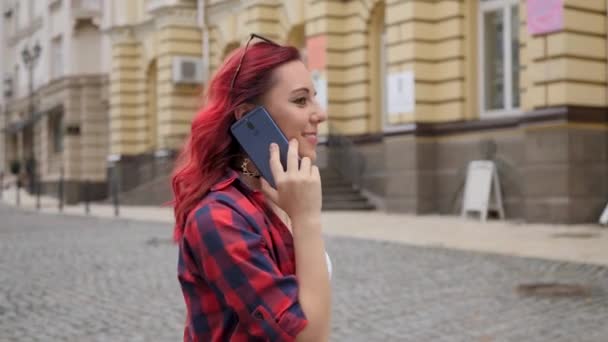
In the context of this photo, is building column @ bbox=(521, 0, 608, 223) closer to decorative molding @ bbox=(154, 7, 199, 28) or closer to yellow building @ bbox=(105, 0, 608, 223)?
yellow building @ bbox=(105, 0, 608, 223)

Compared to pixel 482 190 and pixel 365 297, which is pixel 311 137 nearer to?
pixel 365 297

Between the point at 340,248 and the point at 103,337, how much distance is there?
18.4ft

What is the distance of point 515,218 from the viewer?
15422mm

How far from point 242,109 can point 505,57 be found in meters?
15.7

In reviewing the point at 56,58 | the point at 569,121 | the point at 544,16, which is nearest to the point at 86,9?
the point at 56,58

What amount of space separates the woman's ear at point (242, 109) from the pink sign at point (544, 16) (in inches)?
518

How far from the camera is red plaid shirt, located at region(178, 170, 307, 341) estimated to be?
1590 millimetres

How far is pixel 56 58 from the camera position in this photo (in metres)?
37.4

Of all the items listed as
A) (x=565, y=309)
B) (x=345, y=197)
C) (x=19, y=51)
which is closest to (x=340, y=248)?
(x=565, y=309)

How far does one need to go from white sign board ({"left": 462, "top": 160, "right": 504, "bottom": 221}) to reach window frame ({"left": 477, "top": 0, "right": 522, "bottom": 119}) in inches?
54.2

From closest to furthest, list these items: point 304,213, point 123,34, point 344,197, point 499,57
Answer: point 304,213, point 499,57, point 344,197, point 123,34

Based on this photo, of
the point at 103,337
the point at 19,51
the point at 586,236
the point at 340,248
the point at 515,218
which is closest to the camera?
the point at 103,337

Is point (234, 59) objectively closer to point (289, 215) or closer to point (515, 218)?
point (289, 215)

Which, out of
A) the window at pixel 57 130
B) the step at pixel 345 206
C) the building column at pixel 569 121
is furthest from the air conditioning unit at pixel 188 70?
the building column at pixel 569 121
